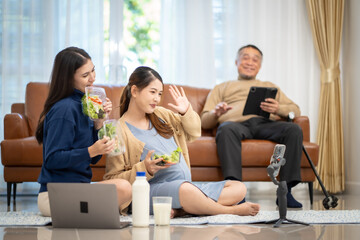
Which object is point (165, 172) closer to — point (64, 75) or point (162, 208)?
point (162, 208)

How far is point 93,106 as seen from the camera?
2.21 metres

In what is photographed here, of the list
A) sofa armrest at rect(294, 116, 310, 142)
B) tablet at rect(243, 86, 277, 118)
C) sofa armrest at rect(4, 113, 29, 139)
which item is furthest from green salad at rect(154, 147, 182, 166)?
sofa armrest at rect(294, 116, 310, 142)

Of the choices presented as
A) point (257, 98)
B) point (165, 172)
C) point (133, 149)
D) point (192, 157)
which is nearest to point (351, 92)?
point (257, 98)

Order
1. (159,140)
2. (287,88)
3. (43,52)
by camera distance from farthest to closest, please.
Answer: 1. (287,88)
2. (43,52)
3. (159,140)

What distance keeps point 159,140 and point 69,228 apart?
0.71m

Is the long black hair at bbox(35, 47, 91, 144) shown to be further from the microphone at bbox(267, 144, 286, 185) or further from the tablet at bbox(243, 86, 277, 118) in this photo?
the tablet at bbox(243, 86, 277, 118)

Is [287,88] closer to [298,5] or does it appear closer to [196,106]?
[298,5]

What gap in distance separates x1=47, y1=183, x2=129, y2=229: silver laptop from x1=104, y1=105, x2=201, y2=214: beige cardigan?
1.25 ft

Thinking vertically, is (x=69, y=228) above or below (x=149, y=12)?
below

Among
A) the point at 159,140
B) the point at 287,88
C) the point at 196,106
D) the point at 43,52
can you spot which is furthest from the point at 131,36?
the point at 159,140

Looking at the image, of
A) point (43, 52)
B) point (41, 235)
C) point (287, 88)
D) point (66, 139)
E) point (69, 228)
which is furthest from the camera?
point (287, 88)

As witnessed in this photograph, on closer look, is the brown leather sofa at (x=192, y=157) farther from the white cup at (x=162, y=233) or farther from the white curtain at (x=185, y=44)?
the white cup at (x=162, y=233)

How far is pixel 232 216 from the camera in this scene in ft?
7.77

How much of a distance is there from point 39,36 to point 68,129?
8.48 feet
